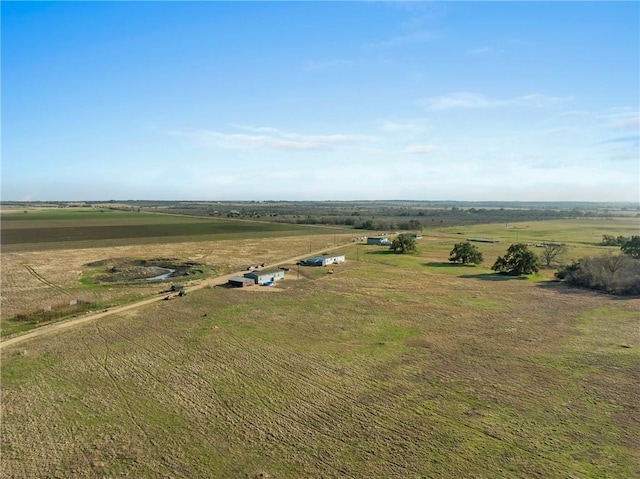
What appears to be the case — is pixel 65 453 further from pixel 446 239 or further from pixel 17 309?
pixel 446 239

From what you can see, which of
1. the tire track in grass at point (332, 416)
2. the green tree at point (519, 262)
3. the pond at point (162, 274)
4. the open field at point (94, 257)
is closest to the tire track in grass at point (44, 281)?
the open field at point (94, 257)

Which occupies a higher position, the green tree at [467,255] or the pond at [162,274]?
the green tree at [467,255]

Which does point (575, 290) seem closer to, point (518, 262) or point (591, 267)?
point (591, 267)

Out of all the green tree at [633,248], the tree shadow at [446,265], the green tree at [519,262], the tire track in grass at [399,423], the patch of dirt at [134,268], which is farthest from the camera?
the tree shadow at [446,265]

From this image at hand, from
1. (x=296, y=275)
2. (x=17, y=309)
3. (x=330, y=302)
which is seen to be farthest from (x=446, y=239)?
(x=17, y=309)

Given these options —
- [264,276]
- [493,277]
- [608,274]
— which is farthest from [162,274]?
[608,274]

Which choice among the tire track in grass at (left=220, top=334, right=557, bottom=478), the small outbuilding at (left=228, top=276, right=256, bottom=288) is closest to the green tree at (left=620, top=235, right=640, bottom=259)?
the small outbuilding at (left=228, top=276, right=256, bottom=288)

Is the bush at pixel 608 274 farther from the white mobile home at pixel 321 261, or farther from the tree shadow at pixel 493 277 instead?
the white mobile home at pixel 321 261
